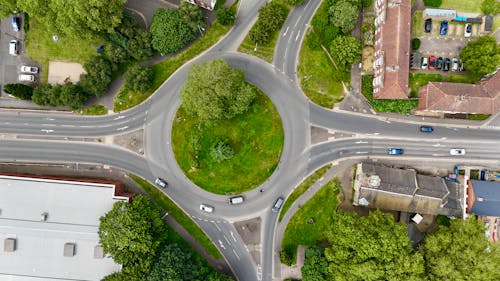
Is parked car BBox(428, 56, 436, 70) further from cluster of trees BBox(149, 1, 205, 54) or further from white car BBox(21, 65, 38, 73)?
white car BBox(21, 65, 38, 73)

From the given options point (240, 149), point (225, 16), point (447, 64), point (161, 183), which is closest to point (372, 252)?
point (240, 149)

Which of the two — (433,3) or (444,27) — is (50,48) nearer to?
(433,3)

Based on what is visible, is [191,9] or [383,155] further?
[383,155]

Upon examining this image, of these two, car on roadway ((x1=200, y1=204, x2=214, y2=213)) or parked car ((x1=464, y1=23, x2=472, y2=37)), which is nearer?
parked car ((x1=464, y1=23, x2=472, y2=37))

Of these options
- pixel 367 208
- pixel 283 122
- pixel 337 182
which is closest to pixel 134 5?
pixel 283 122

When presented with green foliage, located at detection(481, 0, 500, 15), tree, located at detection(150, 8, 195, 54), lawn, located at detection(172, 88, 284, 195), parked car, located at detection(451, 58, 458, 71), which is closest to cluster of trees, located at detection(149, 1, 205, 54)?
tree, located at detection(150, 8, 195, 54)

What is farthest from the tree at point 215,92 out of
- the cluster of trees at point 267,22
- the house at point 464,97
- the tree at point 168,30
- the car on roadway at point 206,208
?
the house at point 464,97

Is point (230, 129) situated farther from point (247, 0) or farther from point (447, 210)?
point (447, 210)
